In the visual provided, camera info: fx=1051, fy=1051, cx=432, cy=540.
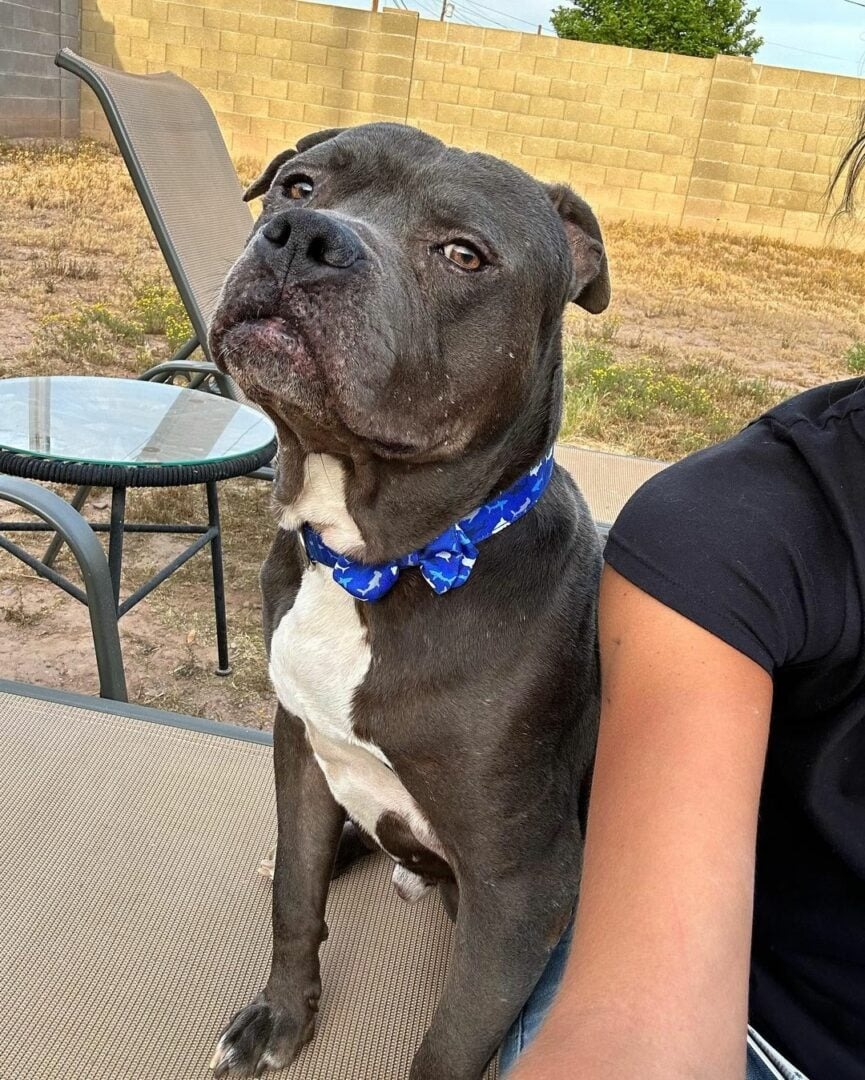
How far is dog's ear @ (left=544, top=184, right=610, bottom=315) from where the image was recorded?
5.90 feet

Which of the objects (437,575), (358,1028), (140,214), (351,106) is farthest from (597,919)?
(351,106)

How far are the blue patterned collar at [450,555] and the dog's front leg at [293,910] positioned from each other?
12.6 inches

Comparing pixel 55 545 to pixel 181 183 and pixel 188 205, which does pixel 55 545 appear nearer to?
pixel 188 205

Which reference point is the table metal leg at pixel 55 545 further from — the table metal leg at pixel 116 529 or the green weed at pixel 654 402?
the green weed at pixel 654 402

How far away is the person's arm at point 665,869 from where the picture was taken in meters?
0.95

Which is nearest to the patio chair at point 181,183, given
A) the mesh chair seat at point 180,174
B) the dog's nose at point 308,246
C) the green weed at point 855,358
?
the mesh chair seat at point 180,174

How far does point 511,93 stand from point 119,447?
1169 cm

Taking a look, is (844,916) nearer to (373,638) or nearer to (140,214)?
(373,638)

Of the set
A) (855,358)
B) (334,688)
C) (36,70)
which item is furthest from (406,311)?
(36,70)

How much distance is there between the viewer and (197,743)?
2.42m

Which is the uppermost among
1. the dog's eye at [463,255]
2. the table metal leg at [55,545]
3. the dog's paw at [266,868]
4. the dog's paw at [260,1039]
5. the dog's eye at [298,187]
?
the dog's eye at [298,187]

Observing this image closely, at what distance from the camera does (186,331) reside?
282 inches

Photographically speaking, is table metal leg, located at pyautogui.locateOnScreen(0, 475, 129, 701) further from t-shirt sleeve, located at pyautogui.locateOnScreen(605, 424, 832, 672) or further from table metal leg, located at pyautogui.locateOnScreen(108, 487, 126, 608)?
t-shirt sleeve, located at pyautogui.locateOnScreen(605, 424, 832, 672)

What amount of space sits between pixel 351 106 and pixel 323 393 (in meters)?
13.1
